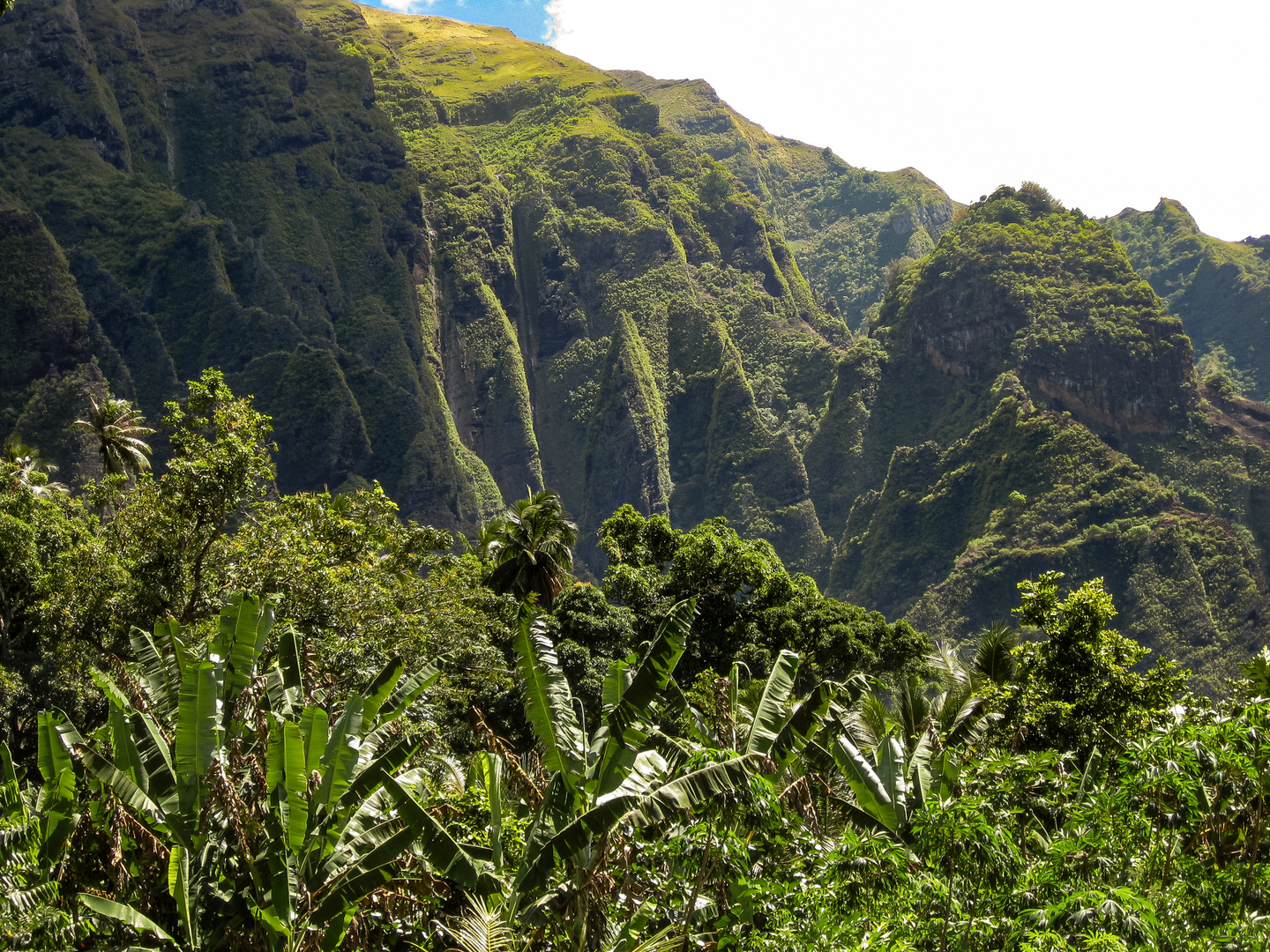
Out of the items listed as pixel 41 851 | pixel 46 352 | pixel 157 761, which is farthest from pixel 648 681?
pixel 46 352

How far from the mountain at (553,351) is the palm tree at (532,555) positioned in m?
57.1

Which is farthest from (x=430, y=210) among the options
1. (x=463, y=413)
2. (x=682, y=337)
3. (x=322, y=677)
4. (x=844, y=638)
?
(x=322, y=677)

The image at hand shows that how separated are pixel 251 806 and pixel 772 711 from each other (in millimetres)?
5384

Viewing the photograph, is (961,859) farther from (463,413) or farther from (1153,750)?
(463,413)

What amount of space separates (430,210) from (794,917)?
183275 mm

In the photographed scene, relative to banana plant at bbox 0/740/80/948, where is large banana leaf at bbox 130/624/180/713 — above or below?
A: above

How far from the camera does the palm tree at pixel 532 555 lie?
39625 millimetres

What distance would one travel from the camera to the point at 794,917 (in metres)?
8.83

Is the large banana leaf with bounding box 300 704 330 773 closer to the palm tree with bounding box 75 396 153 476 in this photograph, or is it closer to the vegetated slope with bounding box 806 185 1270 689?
the palm tree with bounding box 75 396 153 476

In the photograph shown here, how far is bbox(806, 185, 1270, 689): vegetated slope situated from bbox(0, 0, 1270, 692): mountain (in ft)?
1.48

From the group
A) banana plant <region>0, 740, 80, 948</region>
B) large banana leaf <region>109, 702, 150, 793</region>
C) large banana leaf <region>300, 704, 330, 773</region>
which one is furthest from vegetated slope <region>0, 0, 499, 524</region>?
large banana leaf <region>300, 704, 330, 773</region>

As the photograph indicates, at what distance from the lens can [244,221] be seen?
14025cm

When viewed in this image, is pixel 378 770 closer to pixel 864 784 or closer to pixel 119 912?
pixel 119 912

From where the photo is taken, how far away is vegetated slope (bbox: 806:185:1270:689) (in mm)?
113438
